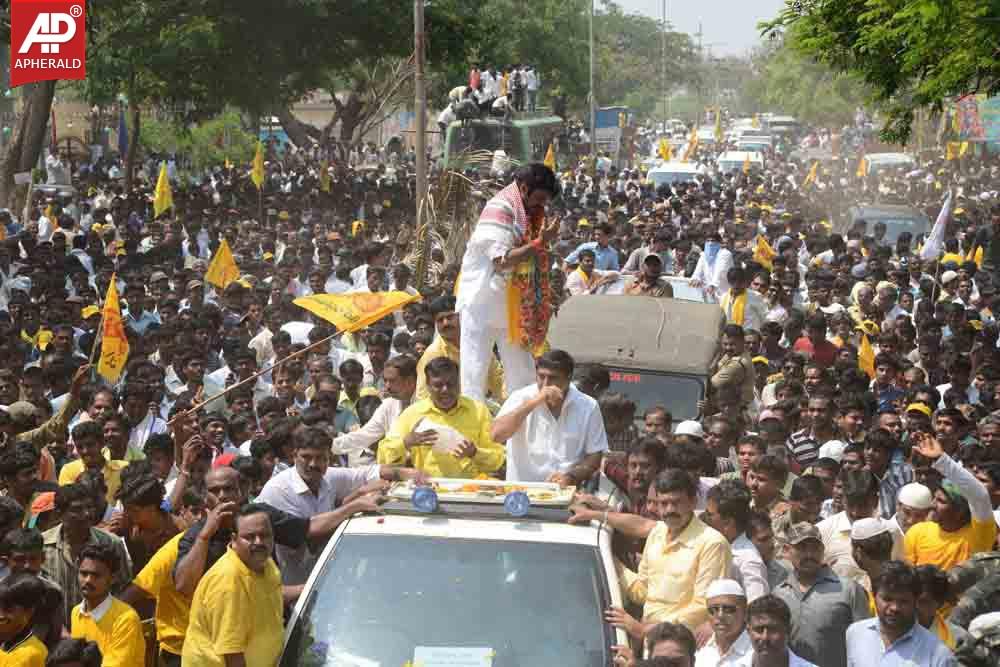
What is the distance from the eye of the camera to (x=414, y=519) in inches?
242

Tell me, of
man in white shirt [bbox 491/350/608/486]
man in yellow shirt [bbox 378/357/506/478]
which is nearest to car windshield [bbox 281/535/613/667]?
man in yellow shirt [bbox 378/357/506/478]

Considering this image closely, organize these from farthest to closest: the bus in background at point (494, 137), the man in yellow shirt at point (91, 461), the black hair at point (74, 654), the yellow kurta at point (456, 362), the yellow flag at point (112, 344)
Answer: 1. the bus in background at point (494, 137)
2. the yellow flag at point (112, 344)
3. the yellow kurta at point (456, 362)
4. the man in yellow shirt at point (91, 461)
5. the black hair at point (74, 654)

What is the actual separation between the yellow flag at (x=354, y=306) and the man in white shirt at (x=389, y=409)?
950 mm

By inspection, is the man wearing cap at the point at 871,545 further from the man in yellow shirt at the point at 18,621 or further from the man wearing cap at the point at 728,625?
the man in yellow shirt at the point at 18,621

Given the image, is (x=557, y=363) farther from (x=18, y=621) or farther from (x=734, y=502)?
(x=18, y=621)

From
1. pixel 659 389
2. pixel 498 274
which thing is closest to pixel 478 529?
pixel 498 274

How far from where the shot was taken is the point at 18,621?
19.5 ft

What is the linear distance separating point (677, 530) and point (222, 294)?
1031 centimetres

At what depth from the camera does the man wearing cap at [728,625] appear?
19.8ft

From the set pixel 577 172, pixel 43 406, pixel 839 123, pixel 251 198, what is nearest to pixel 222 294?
pixel 43 406

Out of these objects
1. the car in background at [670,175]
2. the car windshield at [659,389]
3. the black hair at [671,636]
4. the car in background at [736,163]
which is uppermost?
the black hair at [671,636]

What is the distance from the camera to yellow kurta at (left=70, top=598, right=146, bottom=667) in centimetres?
618

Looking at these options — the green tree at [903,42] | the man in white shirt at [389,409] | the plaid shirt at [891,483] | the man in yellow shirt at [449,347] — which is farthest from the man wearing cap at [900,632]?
the green tree at [903,42]

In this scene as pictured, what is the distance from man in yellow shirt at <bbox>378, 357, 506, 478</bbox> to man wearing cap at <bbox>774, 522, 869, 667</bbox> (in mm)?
1482
